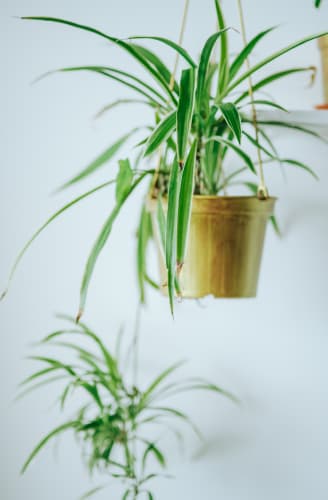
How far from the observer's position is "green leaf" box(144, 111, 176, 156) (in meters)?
0.94

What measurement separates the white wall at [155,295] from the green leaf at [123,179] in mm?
407

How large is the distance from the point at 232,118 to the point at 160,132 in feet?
0.43

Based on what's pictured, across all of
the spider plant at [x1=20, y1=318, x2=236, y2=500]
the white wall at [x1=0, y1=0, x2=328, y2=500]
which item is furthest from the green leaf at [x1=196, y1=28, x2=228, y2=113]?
the spider plant at [x1=20, y1=318, x2=236, y2=500]

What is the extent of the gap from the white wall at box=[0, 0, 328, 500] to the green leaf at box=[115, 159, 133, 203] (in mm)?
407

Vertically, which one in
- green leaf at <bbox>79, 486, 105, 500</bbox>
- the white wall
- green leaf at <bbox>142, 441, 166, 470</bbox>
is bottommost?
green leaf at <bbox>79, 486, 105, 500</bbox>

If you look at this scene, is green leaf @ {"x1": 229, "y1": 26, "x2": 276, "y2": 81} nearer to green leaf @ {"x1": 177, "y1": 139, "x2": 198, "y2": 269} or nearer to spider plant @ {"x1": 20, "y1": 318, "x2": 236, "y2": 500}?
green leaf @ {"x1": 177, "y1": 139, "x2": 198, "y2": 269}

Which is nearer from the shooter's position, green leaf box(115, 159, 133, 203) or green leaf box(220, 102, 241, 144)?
green leaf box(220, 102, 241, 144)

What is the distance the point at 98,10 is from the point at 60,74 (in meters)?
0.20

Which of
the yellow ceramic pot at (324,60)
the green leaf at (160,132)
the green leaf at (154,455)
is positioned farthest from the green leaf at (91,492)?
the yellow ceramic pot at (324,60)

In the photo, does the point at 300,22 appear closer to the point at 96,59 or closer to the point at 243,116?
the point at 243,116

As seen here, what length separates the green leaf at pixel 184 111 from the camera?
0.88 metres

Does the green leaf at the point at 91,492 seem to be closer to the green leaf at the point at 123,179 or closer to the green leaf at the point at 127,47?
the green leaf at the point at 123,179

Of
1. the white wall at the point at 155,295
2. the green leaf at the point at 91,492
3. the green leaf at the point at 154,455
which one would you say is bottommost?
the green leaf at the point at 91,492

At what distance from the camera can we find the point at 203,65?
97 cm
